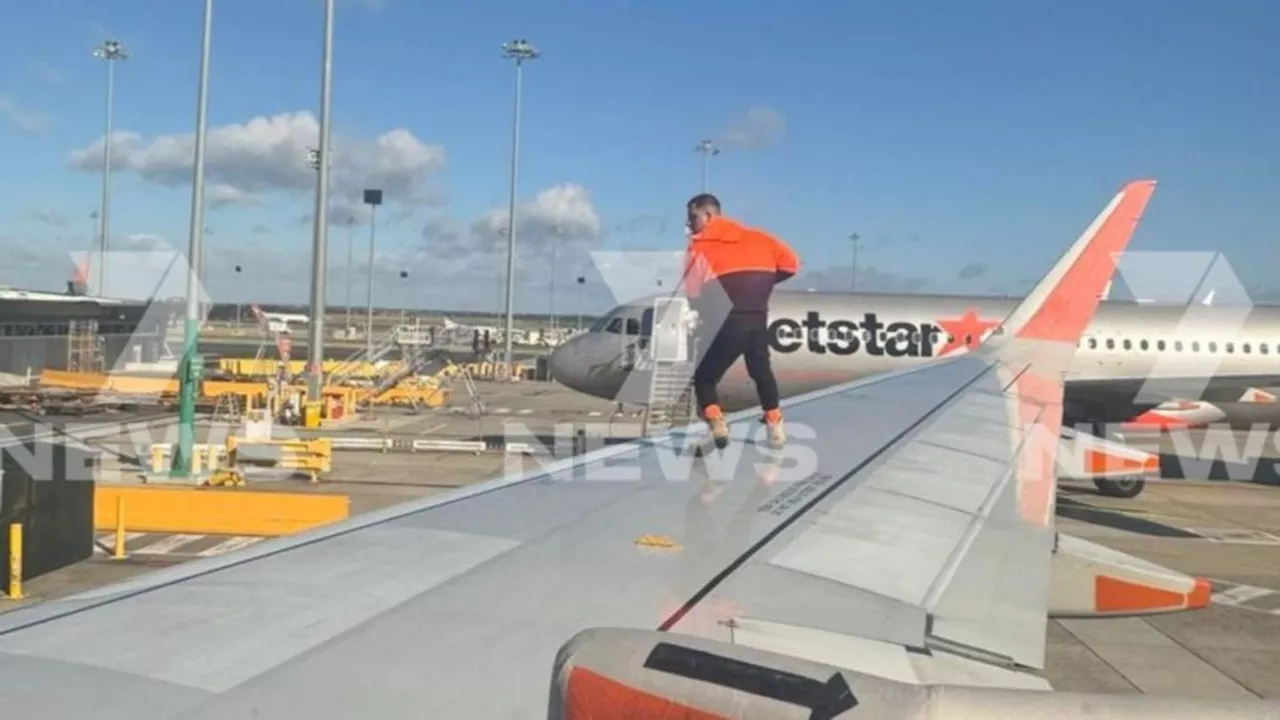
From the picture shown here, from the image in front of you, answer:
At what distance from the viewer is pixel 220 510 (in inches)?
505

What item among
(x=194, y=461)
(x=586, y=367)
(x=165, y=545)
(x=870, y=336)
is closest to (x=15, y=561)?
(x=165, y=545)

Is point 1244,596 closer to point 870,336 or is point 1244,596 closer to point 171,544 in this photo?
point 870,336

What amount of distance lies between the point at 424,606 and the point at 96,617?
708 millimetres

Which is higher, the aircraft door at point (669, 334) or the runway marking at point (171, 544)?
the aircraft door at point (669, 334)

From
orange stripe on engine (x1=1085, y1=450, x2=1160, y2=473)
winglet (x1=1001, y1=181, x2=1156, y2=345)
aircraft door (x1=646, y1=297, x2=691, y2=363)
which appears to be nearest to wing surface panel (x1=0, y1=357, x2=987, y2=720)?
orange stripe on engine (x1=1085, y1=450, x2=1160, y2=473)

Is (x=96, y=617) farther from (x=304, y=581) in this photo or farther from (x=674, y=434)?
(x=674, y=434)

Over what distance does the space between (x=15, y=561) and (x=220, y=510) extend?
326 centimetres

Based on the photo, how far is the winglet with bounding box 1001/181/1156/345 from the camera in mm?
9398

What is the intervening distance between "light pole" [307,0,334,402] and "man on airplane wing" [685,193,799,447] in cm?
1992

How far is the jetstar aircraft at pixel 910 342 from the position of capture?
848 inches

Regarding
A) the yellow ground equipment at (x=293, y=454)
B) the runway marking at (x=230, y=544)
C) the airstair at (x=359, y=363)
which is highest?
the airstair at (x=359, y=363)

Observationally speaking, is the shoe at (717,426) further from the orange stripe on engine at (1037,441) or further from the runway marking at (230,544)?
the runway marking at (230,544)

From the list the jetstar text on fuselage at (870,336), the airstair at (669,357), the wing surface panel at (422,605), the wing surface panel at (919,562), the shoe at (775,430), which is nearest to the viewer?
the wing surface panel at (422,605)

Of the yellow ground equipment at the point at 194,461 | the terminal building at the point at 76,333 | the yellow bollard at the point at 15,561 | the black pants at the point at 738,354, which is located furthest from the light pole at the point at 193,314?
the terminal building at the point at 76,333
